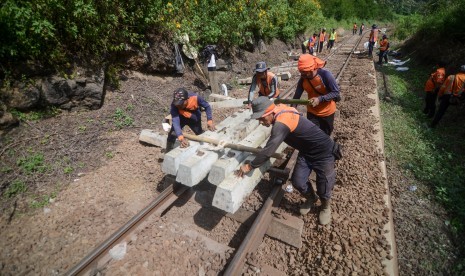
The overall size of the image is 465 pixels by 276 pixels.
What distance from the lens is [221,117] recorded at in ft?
23.7

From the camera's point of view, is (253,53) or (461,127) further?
(253,53)

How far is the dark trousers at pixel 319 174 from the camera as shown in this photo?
346 centimetres

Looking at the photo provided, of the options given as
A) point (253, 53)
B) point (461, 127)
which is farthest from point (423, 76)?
point (253, 53)

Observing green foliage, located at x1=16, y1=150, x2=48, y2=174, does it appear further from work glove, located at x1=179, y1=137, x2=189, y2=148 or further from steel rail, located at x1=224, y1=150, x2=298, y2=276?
steel rail, located at x1=224, y1=150, x2=298, y2=276

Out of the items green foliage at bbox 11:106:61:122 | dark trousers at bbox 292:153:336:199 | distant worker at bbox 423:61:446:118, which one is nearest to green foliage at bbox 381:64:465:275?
distant worker at bbox 423:61:446:118

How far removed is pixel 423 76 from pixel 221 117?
31.6 feet

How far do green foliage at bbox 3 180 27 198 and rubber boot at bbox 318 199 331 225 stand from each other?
472 cm

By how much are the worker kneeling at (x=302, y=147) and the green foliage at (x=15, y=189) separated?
369cm

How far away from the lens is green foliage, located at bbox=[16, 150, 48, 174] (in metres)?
4.38

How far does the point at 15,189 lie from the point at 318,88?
17.0 feet

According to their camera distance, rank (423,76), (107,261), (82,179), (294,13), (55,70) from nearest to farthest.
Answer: (107,261)
(82,179)
(55,70)
(423,76)
(294,13)

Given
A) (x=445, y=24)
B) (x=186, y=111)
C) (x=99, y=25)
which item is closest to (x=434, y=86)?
(x=186, y=111)

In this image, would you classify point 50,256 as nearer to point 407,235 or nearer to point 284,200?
point 284,200

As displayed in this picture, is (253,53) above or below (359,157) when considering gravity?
above
